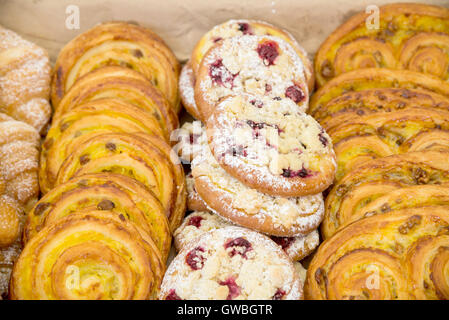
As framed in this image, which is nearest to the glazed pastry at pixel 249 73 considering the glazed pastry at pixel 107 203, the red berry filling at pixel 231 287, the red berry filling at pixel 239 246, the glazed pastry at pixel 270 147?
the glazed pastry at pixel 270 147

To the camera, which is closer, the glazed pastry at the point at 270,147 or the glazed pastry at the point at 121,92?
the glazed pastry at the point at 270,147

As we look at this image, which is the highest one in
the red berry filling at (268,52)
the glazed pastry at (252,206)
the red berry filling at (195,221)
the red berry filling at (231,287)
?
the red berry filling at (268,52)

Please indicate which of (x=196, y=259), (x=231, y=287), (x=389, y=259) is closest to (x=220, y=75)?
(x=196, y=259)

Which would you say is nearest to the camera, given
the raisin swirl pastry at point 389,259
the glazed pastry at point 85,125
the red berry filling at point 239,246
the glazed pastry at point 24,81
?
the raisin swirl pastry at point 389,259

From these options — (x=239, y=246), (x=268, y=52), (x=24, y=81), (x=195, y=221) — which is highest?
(x=268, y=52)

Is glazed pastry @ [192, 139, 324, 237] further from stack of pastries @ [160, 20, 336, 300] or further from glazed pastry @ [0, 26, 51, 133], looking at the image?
glazed pastry @ [0, 26, 51, 133]

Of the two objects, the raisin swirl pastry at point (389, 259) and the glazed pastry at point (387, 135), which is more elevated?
the glazed pastry at point (387, 135)

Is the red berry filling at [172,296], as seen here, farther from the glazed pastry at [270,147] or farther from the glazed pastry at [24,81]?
the glazed pastry at [24,81]

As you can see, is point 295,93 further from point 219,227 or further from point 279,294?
point 279,294
